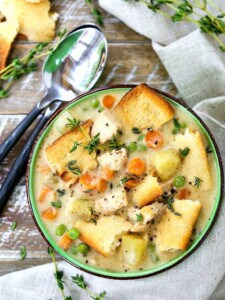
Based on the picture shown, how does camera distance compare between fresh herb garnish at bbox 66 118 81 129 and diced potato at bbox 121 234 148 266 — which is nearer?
diced potato at bbox 121 234 148 266

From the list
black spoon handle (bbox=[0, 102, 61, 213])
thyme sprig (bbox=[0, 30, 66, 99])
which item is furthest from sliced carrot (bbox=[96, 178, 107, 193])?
thyme sprig (bbox=[0, 30, 66, 99])

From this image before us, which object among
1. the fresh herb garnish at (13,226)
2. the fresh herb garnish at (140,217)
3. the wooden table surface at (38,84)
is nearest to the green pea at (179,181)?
the fresh herb garnish at (140,217)

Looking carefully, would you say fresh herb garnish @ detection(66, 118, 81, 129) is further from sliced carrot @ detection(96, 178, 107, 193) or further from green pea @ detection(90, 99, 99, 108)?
sliced carrot @ detection(96, 178, 107, 193)

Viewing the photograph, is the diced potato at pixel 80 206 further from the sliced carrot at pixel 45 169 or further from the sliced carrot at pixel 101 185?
the sliced carrot at pixel 45 169

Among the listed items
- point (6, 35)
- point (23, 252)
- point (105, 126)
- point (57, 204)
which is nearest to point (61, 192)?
point (57, 204)

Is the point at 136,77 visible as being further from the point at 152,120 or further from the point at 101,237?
the point at 101,237
